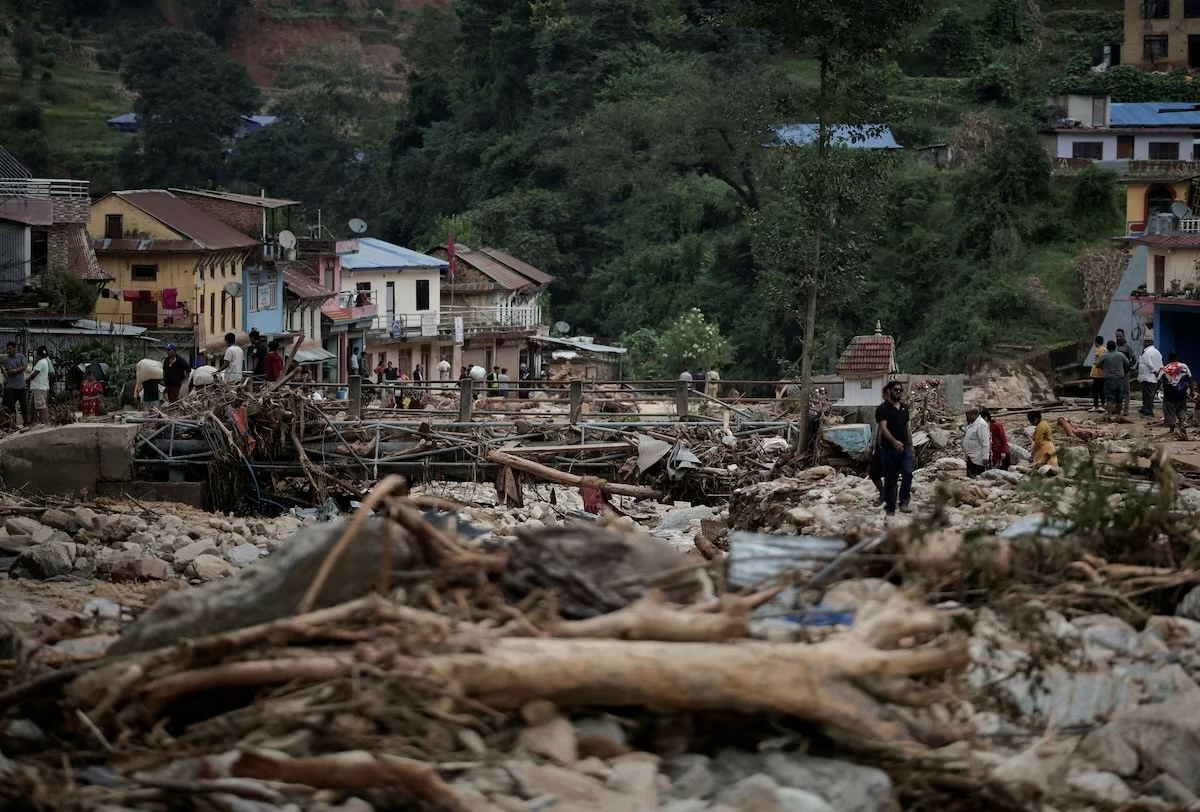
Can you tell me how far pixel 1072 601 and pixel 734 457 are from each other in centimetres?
1389

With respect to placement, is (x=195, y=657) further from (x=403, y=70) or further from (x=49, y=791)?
(x=403, y=70)

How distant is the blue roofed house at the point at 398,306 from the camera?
54688mm

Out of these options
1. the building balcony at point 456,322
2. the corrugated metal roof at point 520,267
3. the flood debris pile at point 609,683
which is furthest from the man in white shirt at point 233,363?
the corrugated metal roof at point 520,267

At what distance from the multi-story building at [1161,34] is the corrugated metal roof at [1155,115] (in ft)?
20.1

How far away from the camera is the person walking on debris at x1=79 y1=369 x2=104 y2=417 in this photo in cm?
2364

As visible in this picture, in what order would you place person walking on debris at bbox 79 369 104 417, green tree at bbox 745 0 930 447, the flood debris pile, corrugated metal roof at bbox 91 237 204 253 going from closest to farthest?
1. the flood debris pile
2. green tree at bbox 745 0 930 447
3. person walking on debris at bbox 79 369 104 417
4. corrugated metal roof at bbox 91 237 204 253

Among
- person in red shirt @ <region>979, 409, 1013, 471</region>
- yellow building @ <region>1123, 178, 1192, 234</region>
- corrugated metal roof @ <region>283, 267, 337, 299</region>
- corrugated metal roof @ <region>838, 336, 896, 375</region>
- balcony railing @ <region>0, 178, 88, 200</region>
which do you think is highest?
yellow building @ <region>1123, 178, 1192, 234</region>

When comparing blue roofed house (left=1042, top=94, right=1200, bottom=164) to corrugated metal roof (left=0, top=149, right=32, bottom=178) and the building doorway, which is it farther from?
corrugated metal roof (left=0, top=149, right=32, bottom=178)

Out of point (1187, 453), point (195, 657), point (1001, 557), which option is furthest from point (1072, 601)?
point (1187, 453)

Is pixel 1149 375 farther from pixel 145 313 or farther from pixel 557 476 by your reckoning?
pixel 145 313

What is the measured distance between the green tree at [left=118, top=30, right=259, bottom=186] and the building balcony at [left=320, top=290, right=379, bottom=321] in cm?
2279

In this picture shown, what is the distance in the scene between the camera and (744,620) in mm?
7004

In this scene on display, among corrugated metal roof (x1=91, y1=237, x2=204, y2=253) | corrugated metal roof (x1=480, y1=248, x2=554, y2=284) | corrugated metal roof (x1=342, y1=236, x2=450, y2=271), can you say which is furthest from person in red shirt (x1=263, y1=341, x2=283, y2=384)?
corrugated metal roof (x1=480, y1=248, x2=554, y2=284)

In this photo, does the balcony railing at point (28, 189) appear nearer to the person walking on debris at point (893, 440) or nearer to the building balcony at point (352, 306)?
the building balcony at point (352, 306)
